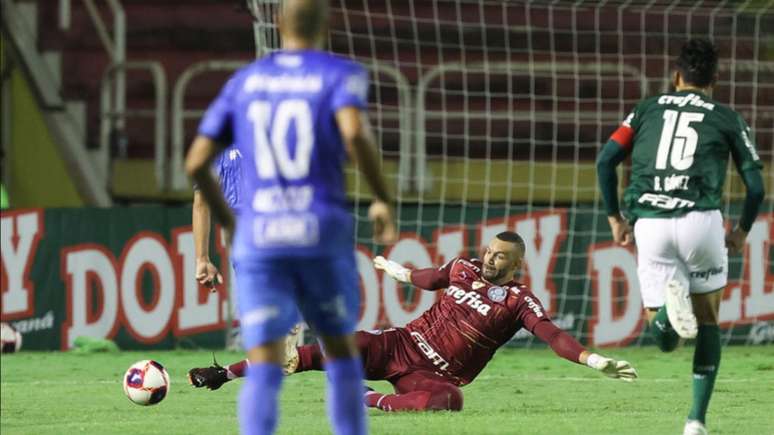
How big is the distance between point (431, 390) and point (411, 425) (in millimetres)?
774

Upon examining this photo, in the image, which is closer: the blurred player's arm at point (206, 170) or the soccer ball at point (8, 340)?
the blurred player's arm at point (206, 170)

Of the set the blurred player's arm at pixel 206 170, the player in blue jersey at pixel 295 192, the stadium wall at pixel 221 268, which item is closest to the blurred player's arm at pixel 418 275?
the blurred player's arm at pixel 206 170

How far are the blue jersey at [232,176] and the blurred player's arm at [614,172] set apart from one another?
191 centimetres

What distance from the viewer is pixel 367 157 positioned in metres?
5.08

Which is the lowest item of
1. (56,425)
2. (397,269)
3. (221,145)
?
(56,425)

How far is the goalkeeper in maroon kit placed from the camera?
8.34 m

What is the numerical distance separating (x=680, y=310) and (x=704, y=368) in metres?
0.33

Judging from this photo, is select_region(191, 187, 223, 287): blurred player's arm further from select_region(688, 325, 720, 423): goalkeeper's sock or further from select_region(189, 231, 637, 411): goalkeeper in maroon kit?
select_region(688, 325, 720, 423): goalkeeper's sock

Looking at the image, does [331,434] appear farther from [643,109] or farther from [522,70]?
[522,70]

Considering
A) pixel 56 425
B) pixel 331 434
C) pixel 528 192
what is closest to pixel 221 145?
pixel 331 434

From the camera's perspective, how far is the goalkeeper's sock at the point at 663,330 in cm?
729

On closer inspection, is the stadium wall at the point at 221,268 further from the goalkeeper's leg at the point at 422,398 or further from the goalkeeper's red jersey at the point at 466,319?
the goalkeeper's leg at the point at 422,398

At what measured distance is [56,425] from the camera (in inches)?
314

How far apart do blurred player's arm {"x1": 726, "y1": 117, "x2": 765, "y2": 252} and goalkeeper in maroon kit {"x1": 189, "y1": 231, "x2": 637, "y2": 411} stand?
1328 millimetres
